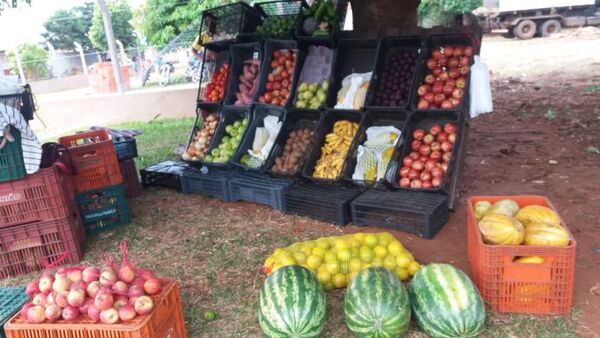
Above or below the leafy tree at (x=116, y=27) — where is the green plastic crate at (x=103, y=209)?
below

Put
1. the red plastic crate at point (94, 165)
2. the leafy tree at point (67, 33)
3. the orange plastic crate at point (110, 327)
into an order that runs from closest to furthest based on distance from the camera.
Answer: the orange plastic crate at point (110, 327) → the red plastic crate at point (94, 165) → the leafy tree at point (67, 33)

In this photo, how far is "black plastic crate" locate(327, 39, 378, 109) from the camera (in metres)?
5.63

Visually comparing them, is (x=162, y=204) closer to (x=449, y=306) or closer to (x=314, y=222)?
(x=314, y=222)

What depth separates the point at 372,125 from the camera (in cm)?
541

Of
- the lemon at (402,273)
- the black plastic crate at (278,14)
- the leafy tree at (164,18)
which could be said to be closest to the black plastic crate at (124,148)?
the black plastic crate at (278,14)

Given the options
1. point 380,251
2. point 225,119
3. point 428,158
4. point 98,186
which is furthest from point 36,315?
point 225,119

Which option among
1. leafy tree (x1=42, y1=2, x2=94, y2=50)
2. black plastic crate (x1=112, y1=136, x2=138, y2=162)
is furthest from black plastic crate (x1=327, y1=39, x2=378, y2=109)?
leafy tree (x1=42, y1=2, x2=94, y2=50)

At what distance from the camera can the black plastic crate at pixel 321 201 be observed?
4.71 meters

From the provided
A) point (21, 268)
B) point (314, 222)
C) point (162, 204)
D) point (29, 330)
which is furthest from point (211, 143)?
point (29, 330)

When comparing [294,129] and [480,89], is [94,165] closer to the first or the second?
[294,129]

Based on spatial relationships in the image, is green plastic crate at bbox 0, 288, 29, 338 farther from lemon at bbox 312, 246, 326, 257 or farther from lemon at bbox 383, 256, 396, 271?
lemon at bbox 383, 256, 396, 271

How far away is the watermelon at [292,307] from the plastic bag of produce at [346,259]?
0.48m

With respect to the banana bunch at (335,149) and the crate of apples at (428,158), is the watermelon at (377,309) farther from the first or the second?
the banana bunch at (335,149)

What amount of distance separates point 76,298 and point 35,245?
212 cm
